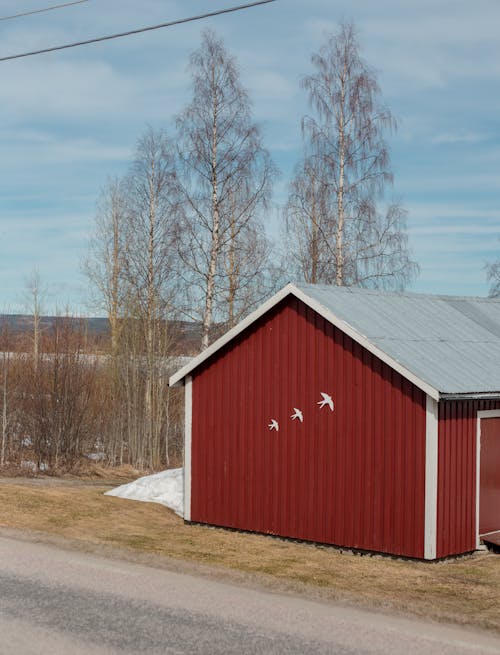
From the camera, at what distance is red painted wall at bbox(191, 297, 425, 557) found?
46.4 feet

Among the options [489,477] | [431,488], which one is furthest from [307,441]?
[489,477]

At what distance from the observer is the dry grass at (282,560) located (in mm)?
10445

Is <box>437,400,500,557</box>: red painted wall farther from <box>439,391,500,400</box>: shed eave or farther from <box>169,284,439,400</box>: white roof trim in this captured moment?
<box>169,284,439,400</box>: white roof trim

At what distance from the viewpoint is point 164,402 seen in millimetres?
41281

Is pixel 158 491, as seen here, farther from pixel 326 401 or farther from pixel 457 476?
pixel 457 476

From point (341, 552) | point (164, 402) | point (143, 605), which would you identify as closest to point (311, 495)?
point (341, 552)

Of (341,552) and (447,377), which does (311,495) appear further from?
(447,377)

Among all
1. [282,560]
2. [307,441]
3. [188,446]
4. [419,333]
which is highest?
[419,333]

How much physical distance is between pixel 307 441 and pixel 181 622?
666cm

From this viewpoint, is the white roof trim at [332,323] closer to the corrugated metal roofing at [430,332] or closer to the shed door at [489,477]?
the corrugated metal roofing at [430,332]

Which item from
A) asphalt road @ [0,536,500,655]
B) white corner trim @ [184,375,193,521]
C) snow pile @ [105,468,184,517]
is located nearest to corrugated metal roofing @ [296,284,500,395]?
white corner trim @ [184,375,193,521]

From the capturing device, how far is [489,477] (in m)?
15.2

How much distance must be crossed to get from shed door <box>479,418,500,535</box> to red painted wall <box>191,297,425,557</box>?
1.64 m

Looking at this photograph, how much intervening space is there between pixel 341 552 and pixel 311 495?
1.08 meters
